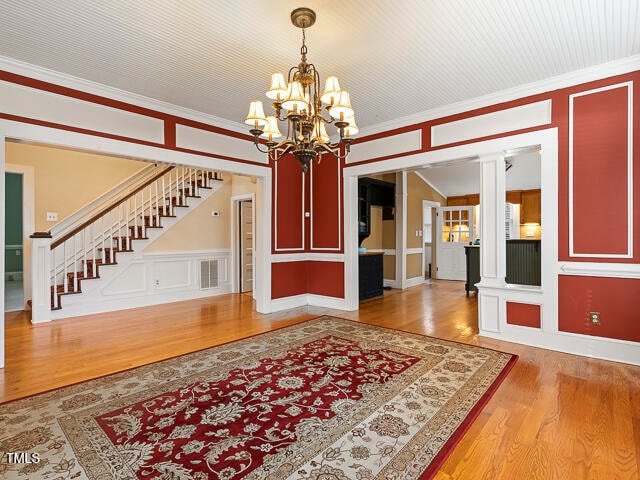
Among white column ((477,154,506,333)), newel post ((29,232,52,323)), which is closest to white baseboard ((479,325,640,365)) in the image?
white column ((477,154,506,333))

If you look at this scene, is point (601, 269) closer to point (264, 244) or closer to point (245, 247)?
point (264, 244)

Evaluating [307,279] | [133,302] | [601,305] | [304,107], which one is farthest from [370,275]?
[304,107]

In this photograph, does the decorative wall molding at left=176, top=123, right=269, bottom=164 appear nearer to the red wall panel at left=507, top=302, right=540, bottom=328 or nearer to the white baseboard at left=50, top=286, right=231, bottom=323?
the white baseboard at left=50, top=286, right=231, bottom=323

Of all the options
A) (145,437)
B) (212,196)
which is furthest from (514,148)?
(212,196)

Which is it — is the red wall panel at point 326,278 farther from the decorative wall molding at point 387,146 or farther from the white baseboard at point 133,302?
the white baseboard at point 133,302

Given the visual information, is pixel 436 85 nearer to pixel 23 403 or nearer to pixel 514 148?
pixel 514 148

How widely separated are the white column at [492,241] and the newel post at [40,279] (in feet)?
19.7

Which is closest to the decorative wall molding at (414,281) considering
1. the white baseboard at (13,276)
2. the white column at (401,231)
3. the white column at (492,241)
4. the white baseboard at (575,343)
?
the white column at (401,231)

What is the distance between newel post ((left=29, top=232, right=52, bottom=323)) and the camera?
15.2 feet

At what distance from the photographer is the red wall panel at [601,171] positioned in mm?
3184

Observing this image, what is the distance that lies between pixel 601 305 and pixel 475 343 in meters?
1.26

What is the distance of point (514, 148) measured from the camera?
3.78 m

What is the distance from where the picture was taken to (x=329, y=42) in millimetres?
2863

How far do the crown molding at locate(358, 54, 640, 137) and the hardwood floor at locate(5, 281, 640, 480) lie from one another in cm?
285
